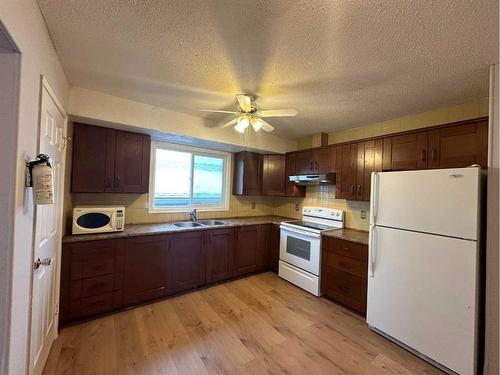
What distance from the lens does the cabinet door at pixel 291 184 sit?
3.89 m

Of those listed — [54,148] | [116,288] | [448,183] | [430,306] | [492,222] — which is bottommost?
[116,288]

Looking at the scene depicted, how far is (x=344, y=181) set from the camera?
3082 millimetres

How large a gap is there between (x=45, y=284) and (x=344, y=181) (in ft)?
10.9

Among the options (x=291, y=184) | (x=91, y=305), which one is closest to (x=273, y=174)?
(x=291, y=184)

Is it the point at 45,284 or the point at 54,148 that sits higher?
the point at 54,148

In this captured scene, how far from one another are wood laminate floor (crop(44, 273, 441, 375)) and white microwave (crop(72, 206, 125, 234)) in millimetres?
934

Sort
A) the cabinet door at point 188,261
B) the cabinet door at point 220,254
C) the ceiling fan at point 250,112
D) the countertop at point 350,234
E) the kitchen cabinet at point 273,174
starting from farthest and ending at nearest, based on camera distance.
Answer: the kitchen cabinet at point 273,174
the cabinet door at point 220,254
the cabinet door at point 188,261
the countertop at point 350,234
the ceiling fan at point 250,112

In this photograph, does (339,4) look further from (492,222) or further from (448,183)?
(492,222)

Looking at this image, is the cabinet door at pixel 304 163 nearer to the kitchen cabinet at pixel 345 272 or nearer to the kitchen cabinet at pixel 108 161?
the kitchen cabinet at pixel 345 272

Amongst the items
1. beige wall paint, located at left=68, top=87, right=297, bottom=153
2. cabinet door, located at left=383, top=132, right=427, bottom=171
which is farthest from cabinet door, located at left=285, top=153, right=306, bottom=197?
cabinet door, located at left=383, top=132, right=427, bottom=171

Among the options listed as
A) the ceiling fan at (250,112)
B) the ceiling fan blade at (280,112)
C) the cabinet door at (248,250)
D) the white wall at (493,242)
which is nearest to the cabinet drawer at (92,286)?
the cabinet door at (248,250)

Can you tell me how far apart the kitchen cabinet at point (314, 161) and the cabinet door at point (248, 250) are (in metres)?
1.23

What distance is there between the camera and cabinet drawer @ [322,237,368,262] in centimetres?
251

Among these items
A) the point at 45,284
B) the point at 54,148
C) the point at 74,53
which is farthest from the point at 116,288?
the point at 74,53
